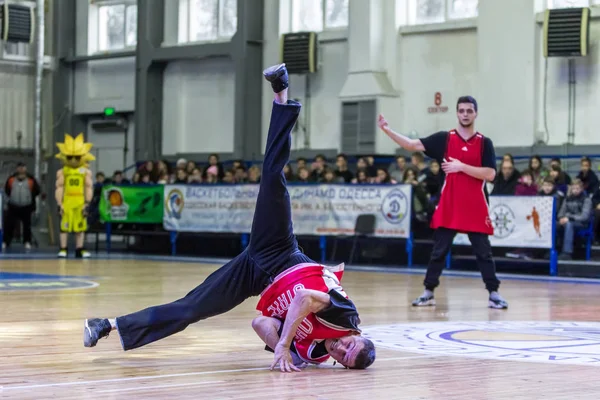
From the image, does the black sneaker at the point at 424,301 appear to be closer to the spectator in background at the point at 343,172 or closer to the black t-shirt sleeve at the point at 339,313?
the black t-shirt sleeve at the point at 339,313

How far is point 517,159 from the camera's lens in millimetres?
19500

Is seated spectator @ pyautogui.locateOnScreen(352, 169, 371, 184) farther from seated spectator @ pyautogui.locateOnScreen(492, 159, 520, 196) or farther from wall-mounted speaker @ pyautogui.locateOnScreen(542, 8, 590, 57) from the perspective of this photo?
wall-mounted speaker @ pyautogui.locateOnScreen(542, 8, 590, 57)

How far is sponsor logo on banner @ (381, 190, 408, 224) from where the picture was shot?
58.9ft

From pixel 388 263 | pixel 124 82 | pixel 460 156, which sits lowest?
pixel 388 263

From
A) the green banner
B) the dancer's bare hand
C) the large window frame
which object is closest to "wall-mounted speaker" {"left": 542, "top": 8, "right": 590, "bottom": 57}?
the green banner

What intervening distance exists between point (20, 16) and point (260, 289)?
70.0 feet

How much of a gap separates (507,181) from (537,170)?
62cm

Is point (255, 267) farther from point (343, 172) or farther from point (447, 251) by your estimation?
point (343, 172)

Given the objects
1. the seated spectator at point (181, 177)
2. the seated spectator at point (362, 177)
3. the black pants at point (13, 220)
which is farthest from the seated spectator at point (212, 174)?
the black pants at point (13, 220)

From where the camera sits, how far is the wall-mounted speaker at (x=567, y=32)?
19000 mm

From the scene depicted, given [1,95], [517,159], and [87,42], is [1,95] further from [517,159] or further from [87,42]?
[517,159]

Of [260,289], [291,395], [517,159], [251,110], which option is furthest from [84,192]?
[291,395]

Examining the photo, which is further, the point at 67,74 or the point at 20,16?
the point at 67,74

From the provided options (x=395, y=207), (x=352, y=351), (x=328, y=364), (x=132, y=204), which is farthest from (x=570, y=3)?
(x=352, y=351)
